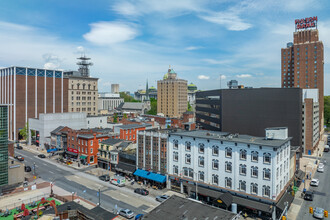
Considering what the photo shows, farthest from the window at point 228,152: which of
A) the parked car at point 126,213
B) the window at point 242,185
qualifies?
the parked car at point 126,213

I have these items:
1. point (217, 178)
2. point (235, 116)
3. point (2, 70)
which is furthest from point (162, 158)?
point (2, 70)

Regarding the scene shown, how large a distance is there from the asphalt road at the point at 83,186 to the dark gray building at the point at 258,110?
45.5m

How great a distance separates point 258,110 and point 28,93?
104657 millimetres

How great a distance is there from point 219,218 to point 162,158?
24.9 metres

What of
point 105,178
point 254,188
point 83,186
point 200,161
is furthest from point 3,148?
point 254,188

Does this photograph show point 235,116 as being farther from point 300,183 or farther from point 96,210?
point 96,210

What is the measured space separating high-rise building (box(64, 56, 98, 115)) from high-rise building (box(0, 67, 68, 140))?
487 centimetres

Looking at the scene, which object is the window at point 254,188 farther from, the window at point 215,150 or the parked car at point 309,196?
the parked car at point 309,196

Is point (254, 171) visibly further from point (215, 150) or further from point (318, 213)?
point (318, 213)

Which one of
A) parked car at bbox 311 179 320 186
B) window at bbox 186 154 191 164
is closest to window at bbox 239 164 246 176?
window at bbox 186 154 191 164

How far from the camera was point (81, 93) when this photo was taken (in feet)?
444

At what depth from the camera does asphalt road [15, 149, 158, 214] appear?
44.6m

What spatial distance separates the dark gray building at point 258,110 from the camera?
71.2 meters

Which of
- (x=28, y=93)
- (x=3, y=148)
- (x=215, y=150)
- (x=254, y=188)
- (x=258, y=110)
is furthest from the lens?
(x=28, y=93)
